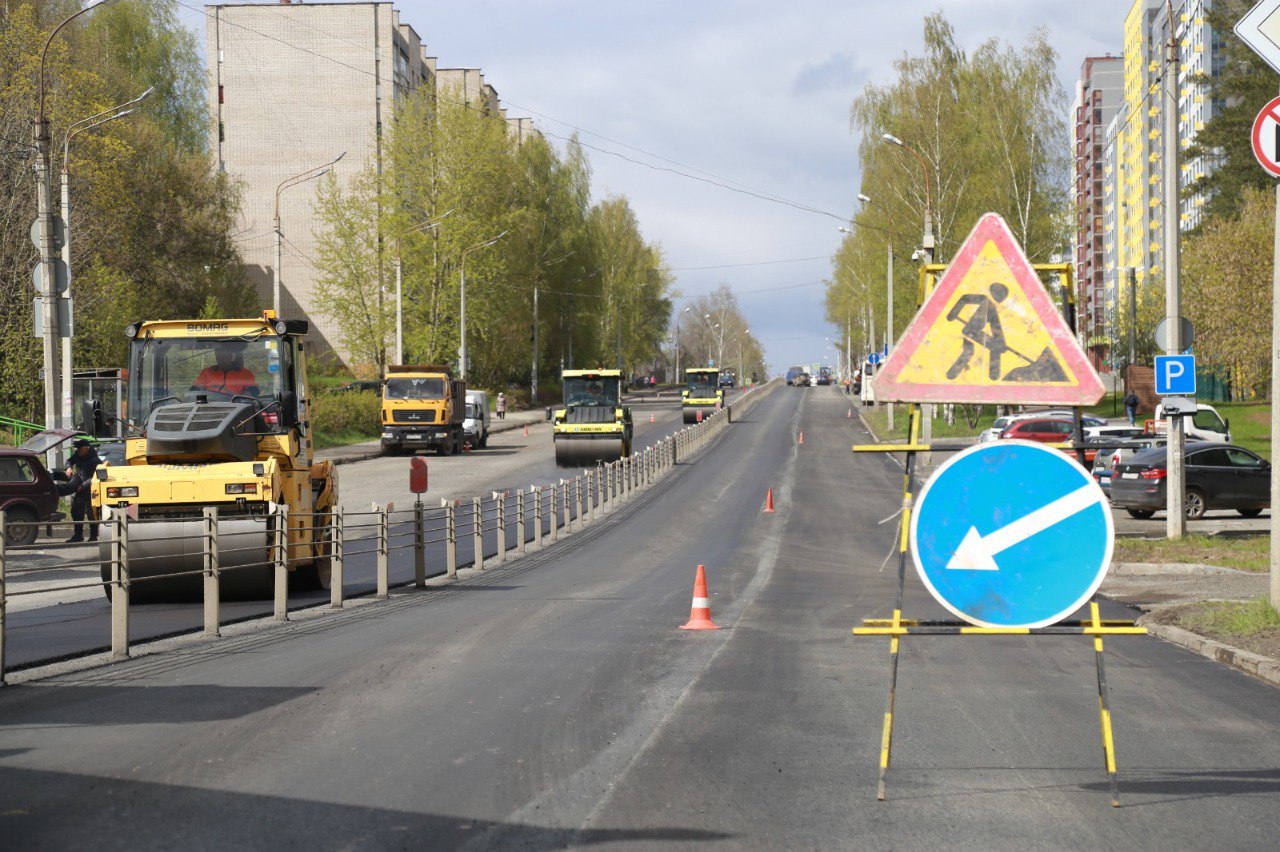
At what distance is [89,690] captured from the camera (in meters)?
9.48

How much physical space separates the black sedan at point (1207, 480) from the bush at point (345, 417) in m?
33.6

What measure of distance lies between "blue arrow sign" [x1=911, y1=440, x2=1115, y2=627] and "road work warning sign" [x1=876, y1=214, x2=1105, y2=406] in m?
0.41

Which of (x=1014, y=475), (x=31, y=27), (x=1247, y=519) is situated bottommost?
(x=1247, y=519)

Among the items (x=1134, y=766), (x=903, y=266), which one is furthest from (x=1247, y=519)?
(x=903, y=266)

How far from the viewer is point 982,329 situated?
646 cm

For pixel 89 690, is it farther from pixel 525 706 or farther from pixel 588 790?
pixel 588 790

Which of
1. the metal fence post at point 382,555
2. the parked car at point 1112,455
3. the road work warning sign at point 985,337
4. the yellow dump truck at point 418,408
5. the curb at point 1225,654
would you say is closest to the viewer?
the road work warning sign at point 985,337

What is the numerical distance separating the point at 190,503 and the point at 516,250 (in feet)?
214

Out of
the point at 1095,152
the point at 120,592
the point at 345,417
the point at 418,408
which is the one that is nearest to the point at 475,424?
the point at 345,417

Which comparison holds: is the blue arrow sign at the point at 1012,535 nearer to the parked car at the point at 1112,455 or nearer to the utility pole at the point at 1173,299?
the utility pole at the point at 1173,299

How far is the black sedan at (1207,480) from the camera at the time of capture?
2839 cm

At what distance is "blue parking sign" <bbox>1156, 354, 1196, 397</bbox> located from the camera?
71.1 ft

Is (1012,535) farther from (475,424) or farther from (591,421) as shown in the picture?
(475,424)

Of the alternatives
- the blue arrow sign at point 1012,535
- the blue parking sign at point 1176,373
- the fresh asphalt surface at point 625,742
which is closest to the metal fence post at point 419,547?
the fresh asphalt surface at point 625,742
